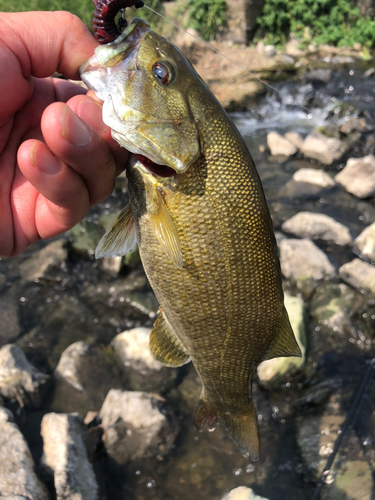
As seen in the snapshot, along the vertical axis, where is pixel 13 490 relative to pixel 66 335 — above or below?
above

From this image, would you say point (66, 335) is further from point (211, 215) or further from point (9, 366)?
point (211, 215)

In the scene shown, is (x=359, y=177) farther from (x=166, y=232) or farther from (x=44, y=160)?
(x=44, y=160)

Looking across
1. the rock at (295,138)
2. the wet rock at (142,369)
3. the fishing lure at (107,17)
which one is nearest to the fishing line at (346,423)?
the wet rock at (142,369)

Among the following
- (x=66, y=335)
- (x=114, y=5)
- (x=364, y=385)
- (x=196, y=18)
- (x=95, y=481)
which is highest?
(x=114, y=5)

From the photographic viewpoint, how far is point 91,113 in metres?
1.77

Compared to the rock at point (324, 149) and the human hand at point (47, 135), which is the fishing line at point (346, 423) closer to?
the human hand at point (47, 135)

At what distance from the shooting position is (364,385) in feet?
13.0

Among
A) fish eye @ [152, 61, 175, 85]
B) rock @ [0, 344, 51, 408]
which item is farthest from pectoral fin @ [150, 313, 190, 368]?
rock @ [0, 344, 51, 408]

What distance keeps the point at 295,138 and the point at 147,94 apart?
26.8 ft

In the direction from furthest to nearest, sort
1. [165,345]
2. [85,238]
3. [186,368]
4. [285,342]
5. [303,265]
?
[85,238] < [303,265] < [186,368] < [165,345] < [285,342]

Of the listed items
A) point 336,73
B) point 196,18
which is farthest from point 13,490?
point 196,18

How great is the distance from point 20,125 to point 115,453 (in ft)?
9.64

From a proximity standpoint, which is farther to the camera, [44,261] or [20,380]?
[44,261]

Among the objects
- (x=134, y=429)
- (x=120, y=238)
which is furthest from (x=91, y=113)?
(x=134, y=429)
